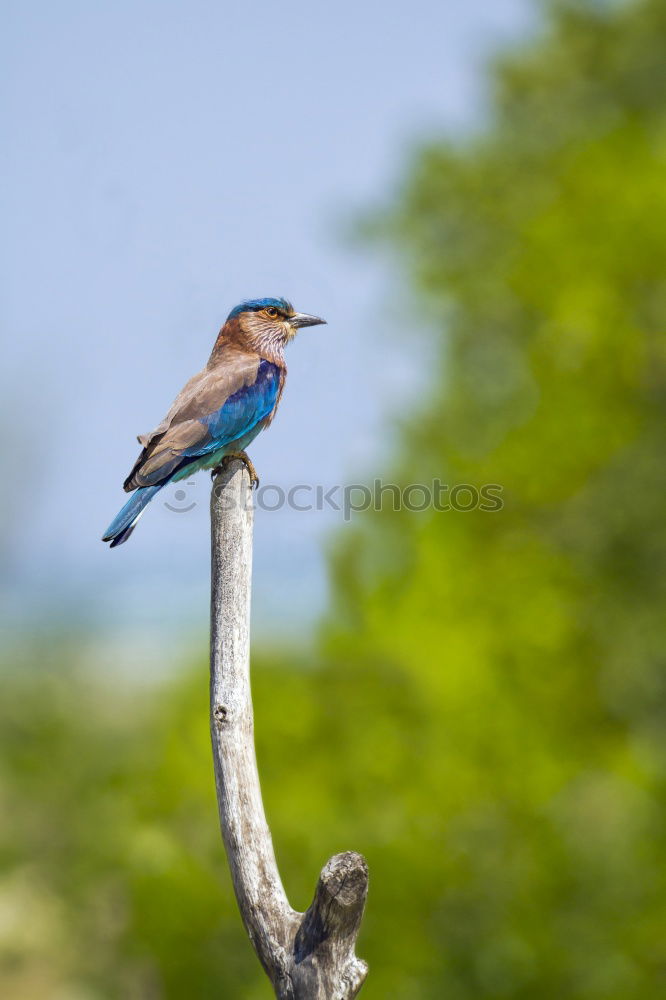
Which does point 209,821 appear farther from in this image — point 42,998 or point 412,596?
point 42,998

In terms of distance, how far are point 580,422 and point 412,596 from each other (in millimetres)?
3246

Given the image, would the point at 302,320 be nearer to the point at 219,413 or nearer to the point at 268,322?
the point at 268,322

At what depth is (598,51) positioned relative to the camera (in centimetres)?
1847

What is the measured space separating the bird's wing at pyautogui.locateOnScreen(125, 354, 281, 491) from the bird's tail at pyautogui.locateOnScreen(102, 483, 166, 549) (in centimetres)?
10

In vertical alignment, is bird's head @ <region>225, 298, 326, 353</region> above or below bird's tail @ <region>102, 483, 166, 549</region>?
above

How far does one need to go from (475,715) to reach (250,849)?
656cm

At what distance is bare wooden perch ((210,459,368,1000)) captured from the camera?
3744 mm

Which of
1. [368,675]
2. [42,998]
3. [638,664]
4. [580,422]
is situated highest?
[580,422]

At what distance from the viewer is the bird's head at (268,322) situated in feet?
21.6

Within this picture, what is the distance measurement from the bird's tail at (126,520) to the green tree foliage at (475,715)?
16.1 feet

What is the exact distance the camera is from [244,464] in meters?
5.38

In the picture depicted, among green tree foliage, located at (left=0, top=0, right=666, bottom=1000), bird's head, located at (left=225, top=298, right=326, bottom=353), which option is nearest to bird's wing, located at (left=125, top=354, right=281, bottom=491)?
bird's head, located at (left=225, top=298, right=326, bottom=353)

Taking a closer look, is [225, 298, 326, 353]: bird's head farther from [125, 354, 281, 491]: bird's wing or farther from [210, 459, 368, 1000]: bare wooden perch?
[210, 459, 368, 1000]: bare wooden perch

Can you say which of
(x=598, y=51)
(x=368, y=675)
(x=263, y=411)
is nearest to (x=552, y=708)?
(x=368, y=675)
